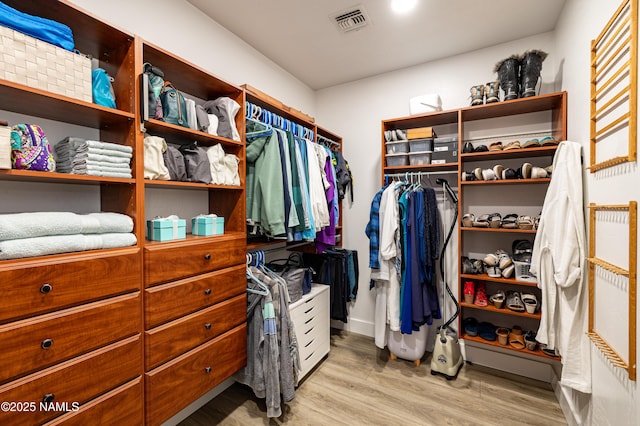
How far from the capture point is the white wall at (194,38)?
1.59 m

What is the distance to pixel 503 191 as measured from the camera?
245 cm

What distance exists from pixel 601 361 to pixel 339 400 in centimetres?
156

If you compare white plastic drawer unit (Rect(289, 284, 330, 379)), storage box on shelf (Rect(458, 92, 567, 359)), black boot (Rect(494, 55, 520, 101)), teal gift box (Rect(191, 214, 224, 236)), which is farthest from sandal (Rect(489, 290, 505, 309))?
teal gift box (Rect(191, 214, 224, 236))

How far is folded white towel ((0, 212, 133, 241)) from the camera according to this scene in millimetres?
990

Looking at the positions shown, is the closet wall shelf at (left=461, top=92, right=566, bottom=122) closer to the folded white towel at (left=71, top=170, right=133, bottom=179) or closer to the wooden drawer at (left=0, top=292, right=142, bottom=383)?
the folded white towel at (left=71, top=170, right=133, bottom=179)

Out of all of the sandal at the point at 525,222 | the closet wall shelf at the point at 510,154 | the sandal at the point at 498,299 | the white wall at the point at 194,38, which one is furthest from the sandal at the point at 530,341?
the white wall at the point at 194,38

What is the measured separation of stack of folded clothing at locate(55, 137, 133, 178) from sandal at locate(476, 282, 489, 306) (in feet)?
8.71

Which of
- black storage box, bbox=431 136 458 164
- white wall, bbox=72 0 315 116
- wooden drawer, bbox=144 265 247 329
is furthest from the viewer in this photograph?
black storage box, bbox=431 136 458 164

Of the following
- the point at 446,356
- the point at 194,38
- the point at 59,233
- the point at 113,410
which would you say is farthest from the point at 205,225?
the point at 446,356

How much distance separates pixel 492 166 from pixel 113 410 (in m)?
3.06

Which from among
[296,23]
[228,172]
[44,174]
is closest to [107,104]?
[44,174]

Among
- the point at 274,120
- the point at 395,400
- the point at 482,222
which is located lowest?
the point at 395,400

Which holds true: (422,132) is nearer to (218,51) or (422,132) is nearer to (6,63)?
(218,51)

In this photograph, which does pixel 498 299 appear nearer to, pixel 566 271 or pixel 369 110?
pixel 566 271
